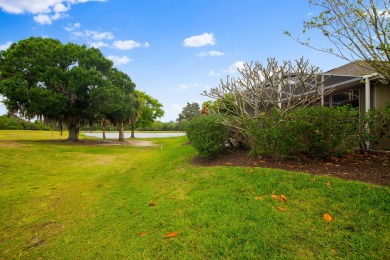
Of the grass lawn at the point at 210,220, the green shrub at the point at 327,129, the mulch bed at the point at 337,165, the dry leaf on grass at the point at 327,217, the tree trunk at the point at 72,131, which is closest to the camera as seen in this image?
the grass lawn at the point at 210,220

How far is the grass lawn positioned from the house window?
301 inches

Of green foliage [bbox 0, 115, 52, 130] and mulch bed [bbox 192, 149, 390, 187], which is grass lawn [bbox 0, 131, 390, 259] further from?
green foliage [bbox 0, 115, 52, 130]

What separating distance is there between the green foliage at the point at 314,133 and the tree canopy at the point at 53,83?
642 inches

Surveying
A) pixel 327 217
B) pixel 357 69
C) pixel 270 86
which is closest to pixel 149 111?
pixel 357 69

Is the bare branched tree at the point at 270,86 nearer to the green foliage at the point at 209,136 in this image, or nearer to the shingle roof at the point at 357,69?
the green foliage at the point at 209,136

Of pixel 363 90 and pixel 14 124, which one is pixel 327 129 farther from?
pixel 14 124

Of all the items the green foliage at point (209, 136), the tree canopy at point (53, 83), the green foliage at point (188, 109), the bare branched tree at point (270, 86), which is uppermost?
the green foliage at point (188, 109)

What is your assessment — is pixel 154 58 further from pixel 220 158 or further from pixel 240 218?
pixel 240 218

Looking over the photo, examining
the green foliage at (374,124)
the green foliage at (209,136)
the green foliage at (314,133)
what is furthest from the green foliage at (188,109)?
the green foliage at (314,133)

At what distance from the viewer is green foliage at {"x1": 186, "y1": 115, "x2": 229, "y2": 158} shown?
6293 mm

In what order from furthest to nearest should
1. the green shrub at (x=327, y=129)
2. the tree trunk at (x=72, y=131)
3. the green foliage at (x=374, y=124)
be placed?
→ 1. the tree trunk at (x=72, y=131)
2. the green foliage at (x=374, y=124)
3. the green shrub at (x=327, y=129)

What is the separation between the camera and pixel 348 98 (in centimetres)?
981

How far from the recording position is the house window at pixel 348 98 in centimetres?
942

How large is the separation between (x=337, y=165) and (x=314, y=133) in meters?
0.87
